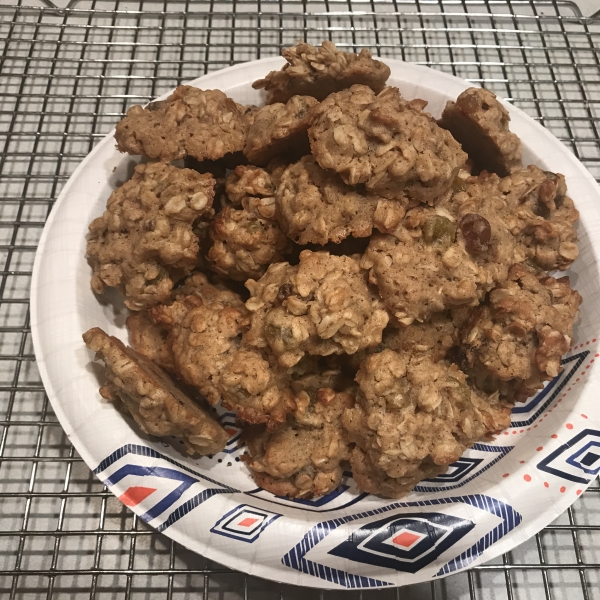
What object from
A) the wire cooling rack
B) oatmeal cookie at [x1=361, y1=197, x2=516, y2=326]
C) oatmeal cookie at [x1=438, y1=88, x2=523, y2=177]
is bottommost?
the wire cooling rack

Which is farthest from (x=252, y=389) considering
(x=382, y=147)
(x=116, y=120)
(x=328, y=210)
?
(x=116, y=120)

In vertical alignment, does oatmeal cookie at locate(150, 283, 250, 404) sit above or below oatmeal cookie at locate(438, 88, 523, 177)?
below

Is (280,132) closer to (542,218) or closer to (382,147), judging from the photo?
(382,147)

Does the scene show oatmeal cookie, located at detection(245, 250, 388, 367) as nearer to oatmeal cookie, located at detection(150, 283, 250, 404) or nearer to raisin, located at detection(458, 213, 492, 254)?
oatmeal cookie, located at detection(150, 283, 250, 404)

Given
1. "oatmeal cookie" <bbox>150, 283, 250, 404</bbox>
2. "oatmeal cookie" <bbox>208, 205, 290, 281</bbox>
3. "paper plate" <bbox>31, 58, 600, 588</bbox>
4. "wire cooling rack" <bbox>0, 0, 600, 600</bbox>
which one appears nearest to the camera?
"paper plate" <bbox>31, 58, 600, 588</bbox>

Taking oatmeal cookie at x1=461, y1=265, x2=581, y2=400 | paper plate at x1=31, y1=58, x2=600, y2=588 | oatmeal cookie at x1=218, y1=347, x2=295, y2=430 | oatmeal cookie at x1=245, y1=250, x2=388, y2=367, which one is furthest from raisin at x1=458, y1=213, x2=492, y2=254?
oatmeal cookie at x1=218, y1=347, x2=295, y2=430

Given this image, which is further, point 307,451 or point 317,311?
point 307,451

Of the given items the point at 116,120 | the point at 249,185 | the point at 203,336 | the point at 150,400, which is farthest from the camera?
the point at 116,120

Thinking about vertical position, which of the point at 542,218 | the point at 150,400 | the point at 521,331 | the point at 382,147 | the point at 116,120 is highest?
the point at 382,147
